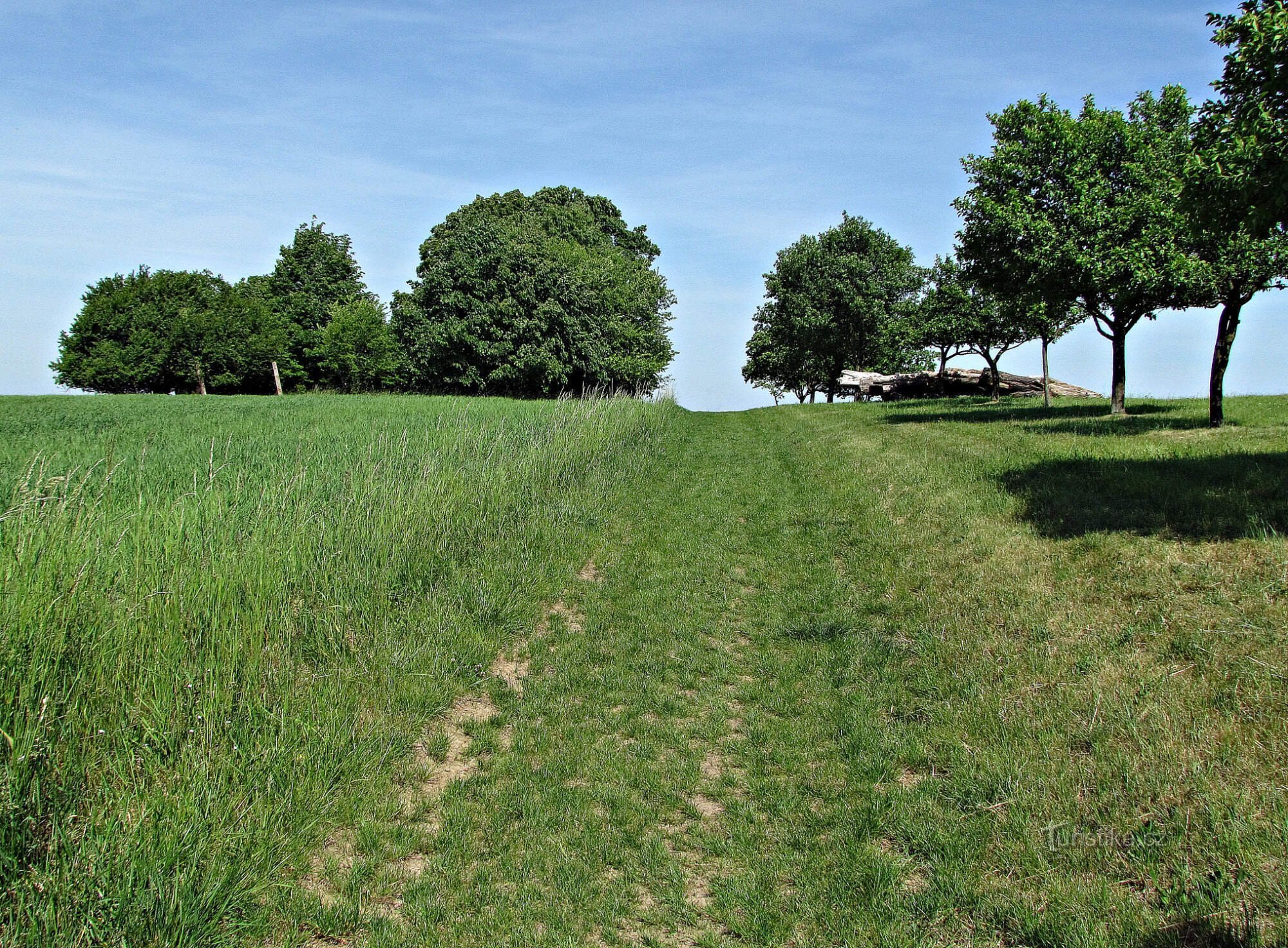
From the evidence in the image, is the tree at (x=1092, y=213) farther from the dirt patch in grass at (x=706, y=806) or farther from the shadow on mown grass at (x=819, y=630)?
the dirt patch in grass at (x=706, y=806)

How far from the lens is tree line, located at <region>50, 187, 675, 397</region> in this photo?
123 ft

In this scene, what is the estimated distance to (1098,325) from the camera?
62.5 feet

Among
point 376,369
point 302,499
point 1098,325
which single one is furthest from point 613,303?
point 302,499

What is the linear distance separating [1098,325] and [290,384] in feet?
186

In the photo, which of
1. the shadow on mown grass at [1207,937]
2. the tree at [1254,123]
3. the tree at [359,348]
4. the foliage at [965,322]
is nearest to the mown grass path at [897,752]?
the shadow on mown grass at [1207,937]

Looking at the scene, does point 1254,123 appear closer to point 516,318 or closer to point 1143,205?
point 1143,205

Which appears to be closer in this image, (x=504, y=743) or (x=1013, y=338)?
(x=504, y=743)

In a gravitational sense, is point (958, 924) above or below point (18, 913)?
below

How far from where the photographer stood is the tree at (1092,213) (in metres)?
16.6

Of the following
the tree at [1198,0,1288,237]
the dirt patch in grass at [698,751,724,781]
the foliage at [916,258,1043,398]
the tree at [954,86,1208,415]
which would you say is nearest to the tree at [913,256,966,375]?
the foliage at [916,258,1043,398]

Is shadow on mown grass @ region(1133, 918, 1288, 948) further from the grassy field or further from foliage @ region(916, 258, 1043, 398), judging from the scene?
foliage @ region(916, 258, 1043, 398)

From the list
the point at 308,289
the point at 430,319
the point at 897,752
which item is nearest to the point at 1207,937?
the point at 897,752

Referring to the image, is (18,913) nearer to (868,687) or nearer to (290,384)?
(868,687)

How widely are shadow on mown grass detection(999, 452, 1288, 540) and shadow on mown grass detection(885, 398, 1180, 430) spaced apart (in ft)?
20.9
